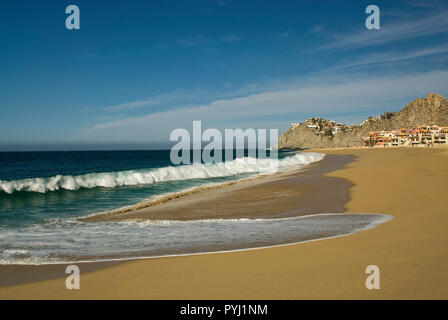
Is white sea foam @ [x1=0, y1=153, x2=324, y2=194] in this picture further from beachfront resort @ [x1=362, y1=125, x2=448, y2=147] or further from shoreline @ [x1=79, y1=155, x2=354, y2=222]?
beachfront resort @ [x1=362, y1=125, x2=448, y2=147]

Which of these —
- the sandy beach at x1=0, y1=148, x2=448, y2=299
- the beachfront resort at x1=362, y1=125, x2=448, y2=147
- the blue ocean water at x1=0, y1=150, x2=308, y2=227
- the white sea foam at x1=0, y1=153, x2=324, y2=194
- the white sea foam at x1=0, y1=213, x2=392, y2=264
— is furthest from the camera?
the beachfront resort at x1=362, y1=125, x2=448, y2=147

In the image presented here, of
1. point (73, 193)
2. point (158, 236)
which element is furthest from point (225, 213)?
point (73, 193)

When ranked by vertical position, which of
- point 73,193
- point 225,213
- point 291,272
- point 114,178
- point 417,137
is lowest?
point 73,193

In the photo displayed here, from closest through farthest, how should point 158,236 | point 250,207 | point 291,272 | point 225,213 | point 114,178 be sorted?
point 291,272 < point 158,236 < point 225,213 < point 250,207 < point 114,178

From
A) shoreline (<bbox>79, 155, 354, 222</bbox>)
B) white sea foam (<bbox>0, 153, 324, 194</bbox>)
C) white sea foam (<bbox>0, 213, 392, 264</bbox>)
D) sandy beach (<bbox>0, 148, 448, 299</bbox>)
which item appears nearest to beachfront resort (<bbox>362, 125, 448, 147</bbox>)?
white sea foam (<bbox>0, 153, 324, 194</bbox>)

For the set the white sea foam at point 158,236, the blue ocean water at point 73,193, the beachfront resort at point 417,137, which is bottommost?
the blue ocean water at point 73,193

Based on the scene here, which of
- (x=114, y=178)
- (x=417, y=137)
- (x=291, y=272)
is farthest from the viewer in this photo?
(x=417, y=137)

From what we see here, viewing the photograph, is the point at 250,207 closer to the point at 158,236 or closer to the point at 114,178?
the point at 158,236

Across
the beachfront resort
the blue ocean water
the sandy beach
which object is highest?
the beachfront resort

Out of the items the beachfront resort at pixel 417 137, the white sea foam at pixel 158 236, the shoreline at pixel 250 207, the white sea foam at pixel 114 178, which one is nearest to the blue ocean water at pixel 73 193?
the white sea foam at pixel 114 178

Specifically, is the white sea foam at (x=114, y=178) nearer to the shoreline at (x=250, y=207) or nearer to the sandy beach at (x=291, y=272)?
the shoreline at (x=250, y=207)

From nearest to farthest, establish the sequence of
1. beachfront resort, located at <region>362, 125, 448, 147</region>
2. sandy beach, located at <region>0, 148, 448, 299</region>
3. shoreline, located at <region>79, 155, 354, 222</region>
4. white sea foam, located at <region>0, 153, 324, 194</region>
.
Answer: sandy beach, located at <region>0, 148, 448, 299</region>, shoreline, located at <region>79, 155, 354, 222</region>, white sea foam, located at <region>0, 153, 324, 194</region>, beachfront resort, located at <region>362, 125, 448, 147</region>
